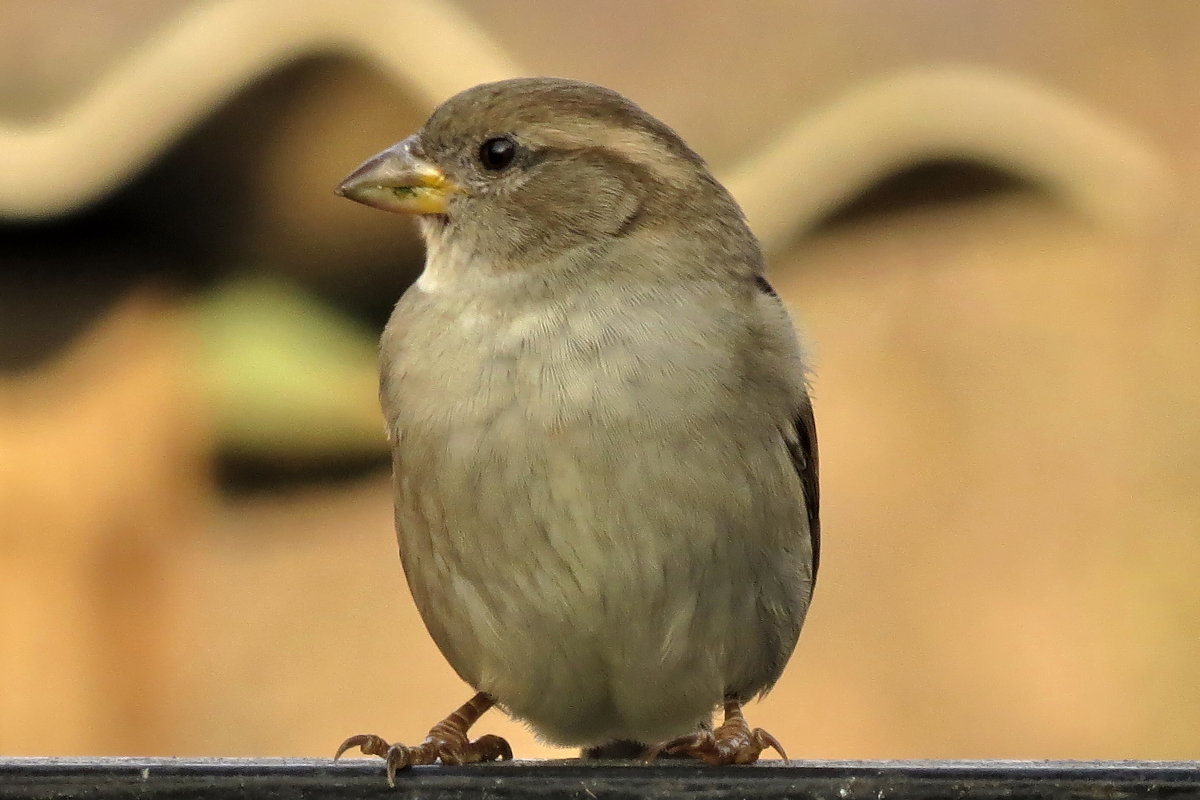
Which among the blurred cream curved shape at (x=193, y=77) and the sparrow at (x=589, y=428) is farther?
the blurred cream curved shape at (x=193, y=77)

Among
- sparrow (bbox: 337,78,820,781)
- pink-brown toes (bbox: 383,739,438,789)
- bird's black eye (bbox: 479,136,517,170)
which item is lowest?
pink-brown toes (bbox: 383,739,438,789)

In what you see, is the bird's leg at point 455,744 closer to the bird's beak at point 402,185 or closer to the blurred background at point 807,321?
the bird's beak at point 402,185

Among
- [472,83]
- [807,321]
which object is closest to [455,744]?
[807,321]

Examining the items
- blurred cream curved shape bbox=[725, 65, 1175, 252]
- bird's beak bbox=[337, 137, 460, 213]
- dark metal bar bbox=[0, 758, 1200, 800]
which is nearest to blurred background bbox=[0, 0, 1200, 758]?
blurred cream curved shape bbox=[725, 65, 1175, 252]

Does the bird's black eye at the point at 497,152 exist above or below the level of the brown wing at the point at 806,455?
above

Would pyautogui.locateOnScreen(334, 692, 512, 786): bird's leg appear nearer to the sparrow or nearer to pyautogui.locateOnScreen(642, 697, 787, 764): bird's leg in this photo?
the sparrow

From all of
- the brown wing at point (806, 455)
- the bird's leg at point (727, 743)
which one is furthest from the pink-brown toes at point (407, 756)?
the brown wing at point (806, 455)

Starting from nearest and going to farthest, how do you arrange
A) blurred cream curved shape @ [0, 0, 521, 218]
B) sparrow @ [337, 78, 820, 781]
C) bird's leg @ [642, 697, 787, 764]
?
1. sparrow @ [337, 78, 820, 781]
2. bird's leg @ [642, 697, 787, 764]
3. blurred cream curved shape @ [0, 0, 521, 218]

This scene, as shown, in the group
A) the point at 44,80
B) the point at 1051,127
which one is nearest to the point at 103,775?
the point at 44,80
